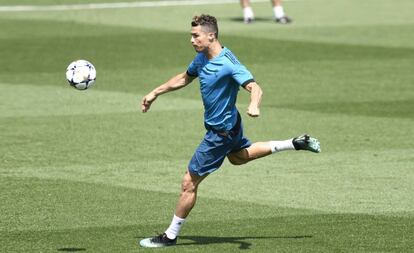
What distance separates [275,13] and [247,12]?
800 millimetres

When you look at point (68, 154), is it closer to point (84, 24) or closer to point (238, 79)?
point (238, 79)

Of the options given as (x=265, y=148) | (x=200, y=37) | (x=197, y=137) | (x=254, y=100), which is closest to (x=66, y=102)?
(x=197, y=137)

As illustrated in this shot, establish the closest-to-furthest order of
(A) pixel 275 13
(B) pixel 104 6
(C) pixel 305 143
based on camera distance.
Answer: (C) pixel 305 143 < (A) pixel 275 13 < (B) pixel 104 6

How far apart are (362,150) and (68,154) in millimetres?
4226

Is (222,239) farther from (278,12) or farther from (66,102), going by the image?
(278,12)

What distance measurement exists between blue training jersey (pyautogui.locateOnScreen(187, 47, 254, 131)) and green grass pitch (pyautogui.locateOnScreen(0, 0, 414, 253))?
4.08ft

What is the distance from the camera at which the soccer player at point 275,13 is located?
30.1 metres

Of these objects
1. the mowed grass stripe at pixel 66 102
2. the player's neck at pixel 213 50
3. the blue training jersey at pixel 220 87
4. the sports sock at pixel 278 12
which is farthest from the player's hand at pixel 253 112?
the sports sock at pixel 278 12

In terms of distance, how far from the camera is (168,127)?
18672mm

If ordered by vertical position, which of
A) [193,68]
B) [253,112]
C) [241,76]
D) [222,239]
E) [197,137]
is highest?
[193,68]

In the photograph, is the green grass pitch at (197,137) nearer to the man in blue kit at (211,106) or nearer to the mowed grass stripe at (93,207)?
the mowed grass stripe at (93,207)

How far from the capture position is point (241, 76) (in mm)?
11500

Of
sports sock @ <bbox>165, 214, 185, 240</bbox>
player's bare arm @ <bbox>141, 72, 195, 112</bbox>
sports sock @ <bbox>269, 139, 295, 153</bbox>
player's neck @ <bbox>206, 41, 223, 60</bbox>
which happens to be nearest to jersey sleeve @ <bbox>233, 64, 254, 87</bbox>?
player's neck @ <bbox>206, 41, 223, 60</bbox>

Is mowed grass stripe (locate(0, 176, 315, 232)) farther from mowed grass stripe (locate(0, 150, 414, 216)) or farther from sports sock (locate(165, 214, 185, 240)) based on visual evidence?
sports sock (locate(165, 214, 185, 240))
